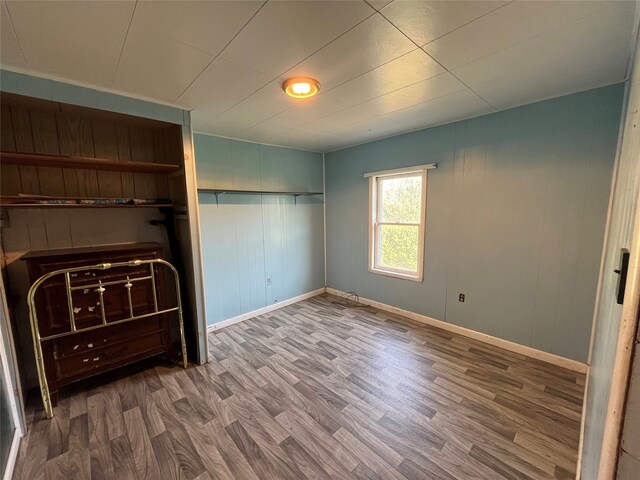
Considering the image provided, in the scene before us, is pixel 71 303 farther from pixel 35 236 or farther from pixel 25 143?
pixel 25 143

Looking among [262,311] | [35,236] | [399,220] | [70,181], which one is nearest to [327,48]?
[70,181]

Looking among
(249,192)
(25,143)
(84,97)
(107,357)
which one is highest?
(84,97)

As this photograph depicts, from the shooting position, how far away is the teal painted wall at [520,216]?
2.18m

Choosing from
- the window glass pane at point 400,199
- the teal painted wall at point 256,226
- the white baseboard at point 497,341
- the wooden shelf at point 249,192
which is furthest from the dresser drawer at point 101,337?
the window glass pane at point 400,199

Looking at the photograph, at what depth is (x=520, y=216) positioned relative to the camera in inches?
100.0

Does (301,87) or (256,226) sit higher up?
(301,87)

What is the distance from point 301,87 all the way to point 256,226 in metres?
2.11

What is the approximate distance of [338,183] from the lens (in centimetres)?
418

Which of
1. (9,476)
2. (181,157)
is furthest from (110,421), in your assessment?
(181,157)

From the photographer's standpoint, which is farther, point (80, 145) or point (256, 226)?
point (256, 226)

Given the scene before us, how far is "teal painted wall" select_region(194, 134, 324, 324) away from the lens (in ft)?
10.6

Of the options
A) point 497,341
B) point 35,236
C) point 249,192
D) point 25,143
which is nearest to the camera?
point 25,143

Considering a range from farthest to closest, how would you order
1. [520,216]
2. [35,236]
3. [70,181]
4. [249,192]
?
[249,192], [520,216], [70,181], [35,236]

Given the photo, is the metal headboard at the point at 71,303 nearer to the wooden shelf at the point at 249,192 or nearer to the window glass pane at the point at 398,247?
the wooden shelf at the point at 249,192
